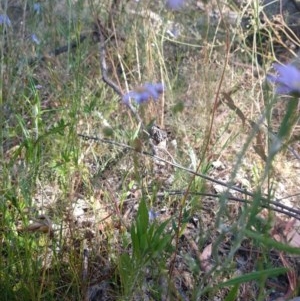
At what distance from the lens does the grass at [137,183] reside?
3.66 ft

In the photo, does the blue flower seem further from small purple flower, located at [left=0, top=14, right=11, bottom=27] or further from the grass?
small purple flower, located at [left=0, top=14, right=11, bottom=27]

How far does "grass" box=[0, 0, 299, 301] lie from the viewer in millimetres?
1114

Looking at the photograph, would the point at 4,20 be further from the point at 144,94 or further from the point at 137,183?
the point at 137,183

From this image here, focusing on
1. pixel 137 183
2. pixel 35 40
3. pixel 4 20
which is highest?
pixel 4 20

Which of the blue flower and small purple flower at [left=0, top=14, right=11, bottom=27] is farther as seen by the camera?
the blue flower

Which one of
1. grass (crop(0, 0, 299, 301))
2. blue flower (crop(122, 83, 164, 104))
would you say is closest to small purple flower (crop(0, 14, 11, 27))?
grass (crop(0, 0, 299, 301))

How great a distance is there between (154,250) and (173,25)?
72.2 inches

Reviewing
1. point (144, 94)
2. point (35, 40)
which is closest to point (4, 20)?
point (144, 94)

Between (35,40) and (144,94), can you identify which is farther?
(35,40)

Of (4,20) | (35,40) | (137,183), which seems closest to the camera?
(4,20)

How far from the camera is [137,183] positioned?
5.56 ft

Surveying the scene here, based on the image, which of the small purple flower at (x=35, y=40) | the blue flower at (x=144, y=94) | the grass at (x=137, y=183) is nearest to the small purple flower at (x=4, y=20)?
the grass at (x=137, y=183)

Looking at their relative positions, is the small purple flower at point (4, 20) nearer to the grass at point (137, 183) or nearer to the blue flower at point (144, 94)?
the grass at point (137, 183)

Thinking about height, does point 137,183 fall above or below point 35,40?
below
